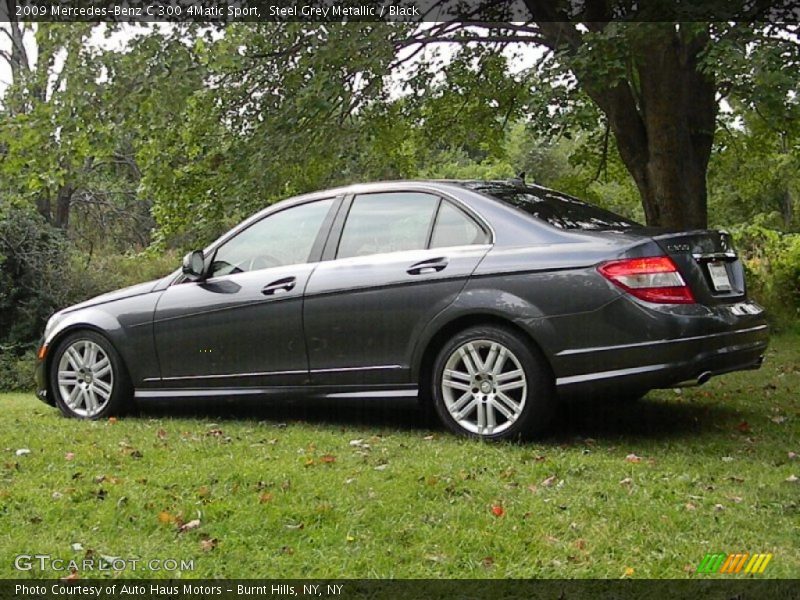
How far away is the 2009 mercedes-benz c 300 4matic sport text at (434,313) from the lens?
523cm

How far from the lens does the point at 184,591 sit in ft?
10.2

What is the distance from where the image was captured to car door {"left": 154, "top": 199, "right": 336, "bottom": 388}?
6.25 meters

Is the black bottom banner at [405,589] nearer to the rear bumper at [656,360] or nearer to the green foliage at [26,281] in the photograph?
the rear bumper at [656,360]

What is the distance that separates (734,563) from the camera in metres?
3.30

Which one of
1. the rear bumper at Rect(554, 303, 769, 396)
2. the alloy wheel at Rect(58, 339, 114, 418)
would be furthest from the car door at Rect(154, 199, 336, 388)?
the rear bumper at Rect(554, 303, 769, 396)

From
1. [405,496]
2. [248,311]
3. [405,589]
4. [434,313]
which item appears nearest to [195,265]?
[248,311]

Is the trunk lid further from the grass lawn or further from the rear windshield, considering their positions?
A: the grass lawn

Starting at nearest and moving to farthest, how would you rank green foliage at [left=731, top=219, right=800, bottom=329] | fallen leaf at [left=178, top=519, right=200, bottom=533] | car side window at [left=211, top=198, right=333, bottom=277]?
fallen leaf at [left=178, top=519, right=200, bottom=533]
car side window at [left=211, top=198, right=333, bottom=277]
green foliage at [left=731, top=219, right=800, bottom=329]

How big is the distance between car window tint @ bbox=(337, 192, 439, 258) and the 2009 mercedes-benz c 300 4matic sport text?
1 cm

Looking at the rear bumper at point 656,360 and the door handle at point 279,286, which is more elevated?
the door handle at point 279,286

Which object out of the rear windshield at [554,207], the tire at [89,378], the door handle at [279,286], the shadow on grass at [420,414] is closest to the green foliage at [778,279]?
the shadow on grass at [420,414]

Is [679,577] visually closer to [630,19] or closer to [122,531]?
[122,531]

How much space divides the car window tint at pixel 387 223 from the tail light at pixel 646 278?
129 cm

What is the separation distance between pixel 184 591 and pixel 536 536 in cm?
135
